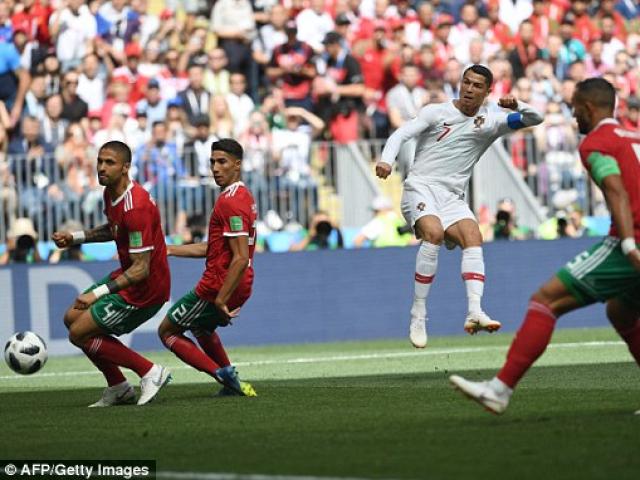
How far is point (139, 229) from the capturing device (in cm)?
1208

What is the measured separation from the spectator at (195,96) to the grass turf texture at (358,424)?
24.3 feet

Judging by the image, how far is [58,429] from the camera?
1062 centimetres

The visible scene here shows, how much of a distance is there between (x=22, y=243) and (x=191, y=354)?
28.4 ft

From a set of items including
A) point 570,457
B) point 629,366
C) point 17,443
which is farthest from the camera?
point 629,366

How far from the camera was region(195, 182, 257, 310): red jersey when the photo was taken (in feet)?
40.8

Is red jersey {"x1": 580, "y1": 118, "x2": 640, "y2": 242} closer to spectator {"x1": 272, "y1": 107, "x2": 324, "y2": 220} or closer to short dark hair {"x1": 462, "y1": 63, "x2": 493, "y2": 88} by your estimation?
short dark hair {"x1": 462, "y1": 63, "x2": 493, "y2": 88}

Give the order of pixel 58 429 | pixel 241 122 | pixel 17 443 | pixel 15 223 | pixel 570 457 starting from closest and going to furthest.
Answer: pixel 570 457 < pixel 17 443 < pixel 58 429 < pixel 15 223 < pixel 241 122

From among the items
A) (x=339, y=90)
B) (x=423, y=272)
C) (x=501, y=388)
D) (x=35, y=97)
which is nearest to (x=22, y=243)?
(x=35, y=97)

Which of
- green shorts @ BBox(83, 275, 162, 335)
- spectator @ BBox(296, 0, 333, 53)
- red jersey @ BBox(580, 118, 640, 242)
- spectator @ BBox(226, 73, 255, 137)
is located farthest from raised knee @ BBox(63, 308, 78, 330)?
spectator @ BBox(296, 0, 333, 53)

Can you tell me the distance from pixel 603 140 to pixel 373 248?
12374 millimetres

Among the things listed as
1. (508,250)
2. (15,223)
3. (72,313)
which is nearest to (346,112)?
(508,250)

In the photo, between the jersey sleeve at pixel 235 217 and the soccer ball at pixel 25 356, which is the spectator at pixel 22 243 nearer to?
the soccer ball at pixel 25 356

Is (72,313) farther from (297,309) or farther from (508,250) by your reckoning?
(508,250)

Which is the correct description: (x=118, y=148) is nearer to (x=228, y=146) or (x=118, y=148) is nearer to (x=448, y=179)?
(x=228, y=146)
